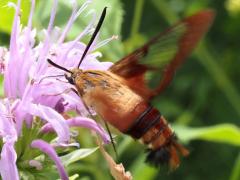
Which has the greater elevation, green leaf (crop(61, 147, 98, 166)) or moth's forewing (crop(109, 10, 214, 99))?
moth's forewing (crop(109, 10, 214, 99))

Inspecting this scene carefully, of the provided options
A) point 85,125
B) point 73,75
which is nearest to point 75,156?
point 85,125

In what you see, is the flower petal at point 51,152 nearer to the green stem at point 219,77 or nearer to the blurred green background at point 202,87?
the blurred green background at point 202,87

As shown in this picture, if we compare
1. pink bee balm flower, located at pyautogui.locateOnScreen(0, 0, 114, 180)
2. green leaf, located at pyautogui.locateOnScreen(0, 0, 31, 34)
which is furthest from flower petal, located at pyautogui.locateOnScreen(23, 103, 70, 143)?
green leaf, located at pyautogui.locateOnScreen(0, 0, 31, 34)

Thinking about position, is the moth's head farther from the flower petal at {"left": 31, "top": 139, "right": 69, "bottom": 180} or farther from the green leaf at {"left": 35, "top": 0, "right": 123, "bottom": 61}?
the green leaf at {"left": 35, "top": 0, "right": 123, "bottom": 61}

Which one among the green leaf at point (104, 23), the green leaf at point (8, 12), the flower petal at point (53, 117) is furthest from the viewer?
the green leaf at point (104, 23)

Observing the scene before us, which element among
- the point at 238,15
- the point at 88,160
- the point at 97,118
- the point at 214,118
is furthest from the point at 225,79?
the point at 97,118

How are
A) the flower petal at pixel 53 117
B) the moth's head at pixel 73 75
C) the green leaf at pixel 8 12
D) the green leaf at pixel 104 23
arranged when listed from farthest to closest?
the green leaf at pixel 104 23, the green leaf at pixel 8 12, the moth's head at pixel 73 75, the flower petal at pixel 53 117

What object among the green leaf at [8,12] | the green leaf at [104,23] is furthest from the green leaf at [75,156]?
the green leaf at [104,23]

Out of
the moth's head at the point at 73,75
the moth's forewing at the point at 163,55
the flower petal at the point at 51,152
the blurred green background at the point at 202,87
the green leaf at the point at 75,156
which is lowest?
the blurred green background at the point at 202,87

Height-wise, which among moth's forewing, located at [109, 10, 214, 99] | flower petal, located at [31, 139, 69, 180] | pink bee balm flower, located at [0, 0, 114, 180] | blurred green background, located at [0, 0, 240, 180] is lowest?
blurred green background, located at [0, 0, 240, 180]
